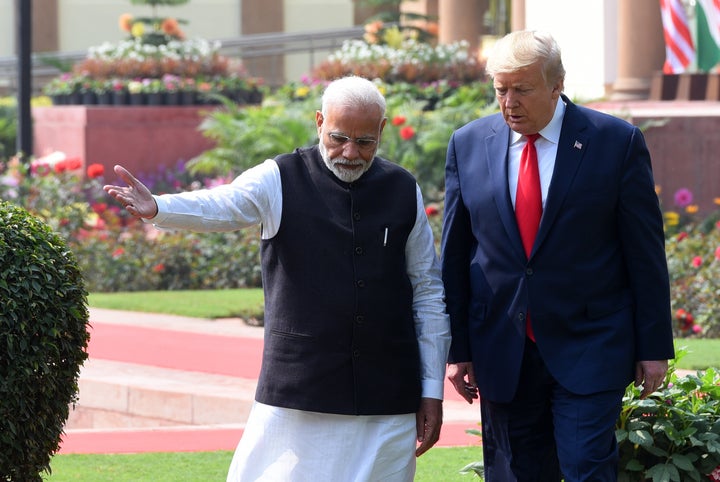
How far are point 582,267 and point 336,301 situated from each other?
741mm

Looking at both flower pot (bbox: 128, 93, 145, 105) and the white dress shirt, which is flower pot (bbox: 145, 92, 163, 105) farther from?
the white dress shirt

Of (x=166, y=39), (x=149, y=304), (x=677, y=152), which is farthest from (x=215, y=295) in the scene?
(x=166, y=39)

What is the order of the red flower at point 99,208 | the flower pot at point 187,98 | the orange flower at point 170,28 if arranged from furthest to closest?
the orange flower at point 170,28 → the flower pot at point 187,98 → the red flower at point 99,208

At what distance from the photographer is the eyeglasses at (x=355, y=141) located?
13.2 ft

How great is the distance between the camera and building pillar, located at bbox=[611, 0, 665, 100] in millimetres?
15703

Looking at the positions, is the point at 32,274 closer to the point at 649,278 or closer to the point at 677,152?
the point at 649,278

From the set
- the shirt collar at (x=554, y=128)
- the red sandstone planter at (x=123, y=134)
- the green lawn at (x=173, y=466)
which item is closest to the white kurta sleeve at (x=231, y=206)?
the shirt collar at (x=554, y=128)

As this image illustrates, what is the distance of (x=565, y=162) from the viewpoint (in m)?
4.23

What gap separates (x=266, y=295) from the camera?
4.22m

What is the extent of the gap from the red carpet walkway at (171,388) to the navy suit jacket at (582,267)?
2.52 meters

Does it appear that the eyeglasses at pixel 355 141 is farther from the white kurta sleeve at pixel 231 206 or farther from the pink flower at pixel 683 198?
the pink flower at pixel 683 198

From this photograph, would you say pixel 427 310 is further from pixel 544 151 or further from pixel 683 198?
pixel 683 198

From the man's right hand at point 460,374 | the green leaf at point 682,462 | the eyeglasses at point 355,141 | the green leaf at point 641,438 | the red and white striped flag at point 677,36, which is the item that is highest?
the red and white striped flag at point 677,36

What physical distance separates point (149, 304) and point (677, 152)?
17.5 feet
